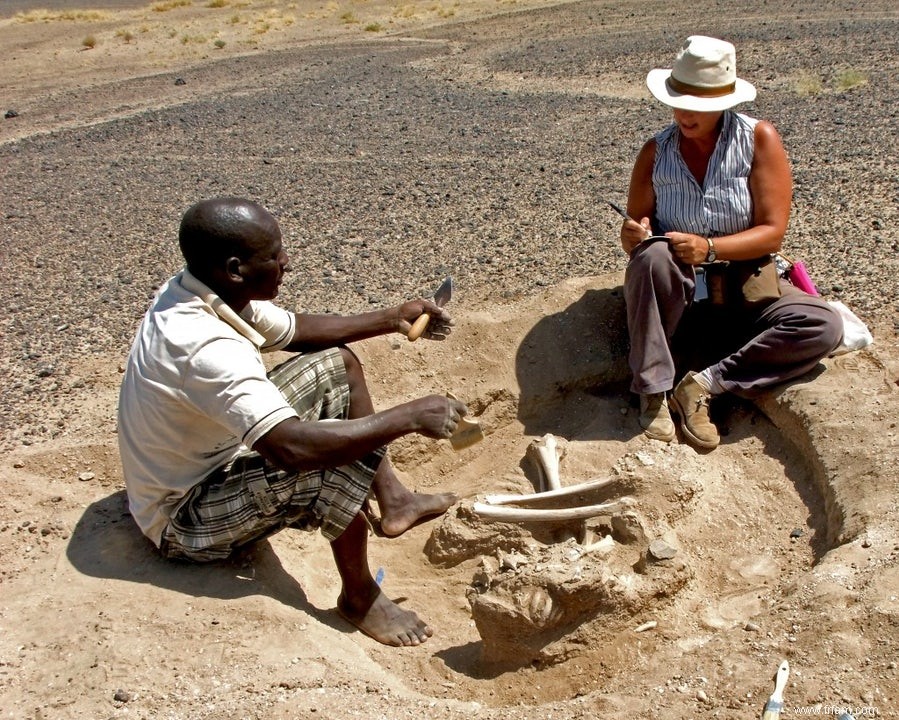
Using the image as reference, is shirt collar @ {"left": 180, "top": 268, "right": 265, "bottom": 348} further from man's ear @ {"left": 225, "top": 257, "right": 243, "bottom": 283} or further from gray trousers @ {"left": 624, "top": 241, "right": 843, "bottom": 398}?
gray trousers @ {"left": 624, "top": 241, "right": 843, "bottom": 398}

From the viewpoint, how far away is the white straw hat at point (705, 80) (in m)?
4.30

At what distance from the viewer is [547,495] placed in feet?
12.7

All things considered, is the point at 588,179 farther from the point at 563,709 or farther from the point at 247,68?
the point at 247,68

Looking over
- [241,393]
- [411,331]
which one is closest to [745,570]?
[411,331]

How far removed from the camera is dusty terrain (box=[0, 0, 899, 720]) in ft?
9.97

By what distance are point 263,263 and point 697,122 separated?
87.9 inches

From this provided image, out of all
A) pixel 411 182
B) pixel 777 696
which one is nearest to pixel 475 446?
pixel 777 696

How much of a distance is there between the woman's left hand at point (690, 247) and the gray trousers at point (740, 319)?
2.7 inches

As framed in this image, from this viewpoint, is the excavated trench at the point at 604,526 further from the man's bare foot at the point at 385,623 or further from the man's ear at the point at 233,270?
the man's ear at the point at 233,270

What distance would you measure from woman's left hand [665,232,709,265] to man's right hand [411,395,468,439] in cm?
167

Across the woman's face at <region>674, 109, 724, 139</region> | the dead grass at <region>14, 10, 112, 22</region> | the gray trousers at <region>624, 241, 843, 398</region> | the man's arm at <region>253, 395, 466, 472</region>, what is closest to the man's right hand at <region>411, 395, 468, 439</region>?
the man's arm at <region>253, 395, 466, 472</region>

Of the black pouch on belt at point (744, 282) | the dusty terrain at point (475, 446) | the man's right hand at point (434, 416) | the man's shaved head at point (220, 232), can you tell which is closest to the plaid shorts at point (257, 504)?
the dusty terrain at point (475, 446)

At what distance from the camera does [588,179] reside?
7941mm

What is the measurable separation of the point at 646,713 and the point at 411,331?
183 centimetres
